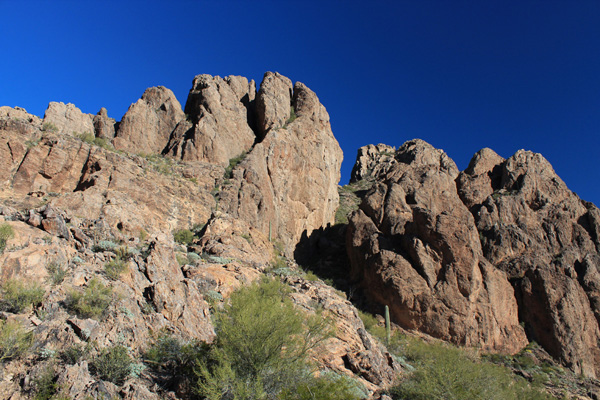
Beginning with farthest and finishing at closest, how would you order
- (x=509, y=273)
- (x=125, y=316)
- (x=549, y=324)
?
(x=509, y=273) → (x=549, y=324) → (x=125, y=316)

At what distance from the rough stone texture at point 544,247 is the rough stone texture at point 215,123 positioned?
2506 centimetres

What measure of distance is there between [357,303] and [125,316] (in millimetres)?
22585

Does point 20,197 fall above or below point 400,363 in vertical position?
above

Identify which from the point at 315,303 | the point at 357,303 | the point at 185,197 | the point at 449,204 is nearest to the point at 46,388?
the point at 315,303

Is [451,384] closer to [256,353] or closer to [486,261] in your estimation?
[256,353]

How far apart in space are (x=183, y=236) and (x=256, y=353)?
602 inches

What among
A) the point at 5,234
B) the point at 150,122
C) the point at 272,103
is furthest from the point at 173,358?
the point at 272,103

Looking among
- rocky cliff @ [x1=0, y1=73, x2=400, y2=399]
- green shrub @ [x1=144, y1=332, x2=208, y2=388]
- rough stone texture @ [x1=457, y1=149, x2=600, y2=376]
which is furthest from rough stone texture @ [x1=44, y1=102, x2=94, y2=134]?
rough stone texture @ [x1=457, y1=149, x2=600, y2=376]

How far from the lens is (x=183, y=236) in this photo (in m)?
24.8

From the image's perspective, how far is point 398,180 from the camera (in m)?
42.0

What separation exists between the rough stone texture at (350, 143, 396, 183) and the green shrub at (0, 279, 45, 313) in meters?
56.9

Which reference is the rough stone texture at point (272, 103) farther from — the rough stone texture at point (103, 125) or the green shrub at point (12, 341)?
the green shrub at point (12, 341)

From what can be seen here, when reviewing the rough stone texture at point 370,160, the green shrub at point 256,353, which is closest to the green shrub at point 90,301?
the green shrub at point 256,353

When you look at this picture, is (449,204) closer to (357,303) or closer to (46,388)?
(357,303)
